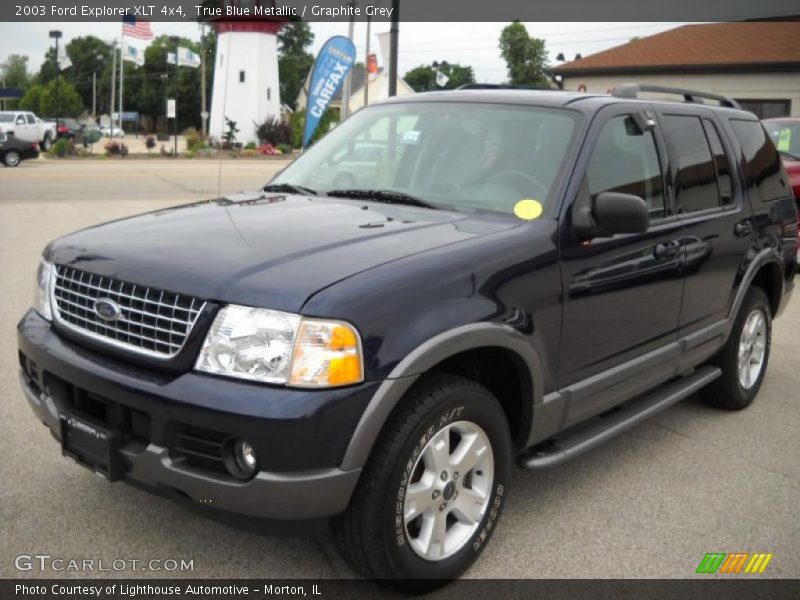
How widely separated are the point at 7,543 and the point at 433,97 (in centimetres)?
298

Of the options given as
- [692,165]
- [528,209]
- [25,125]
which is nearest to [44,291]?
[528,209]

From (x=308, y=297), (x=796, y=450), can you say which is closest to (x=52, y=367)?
(x=308, y=297)

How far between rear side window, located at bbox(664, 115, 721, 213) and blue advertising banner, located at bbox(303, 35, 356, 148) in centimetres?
975

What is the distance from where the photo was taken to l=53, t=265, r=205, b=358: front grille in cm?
284

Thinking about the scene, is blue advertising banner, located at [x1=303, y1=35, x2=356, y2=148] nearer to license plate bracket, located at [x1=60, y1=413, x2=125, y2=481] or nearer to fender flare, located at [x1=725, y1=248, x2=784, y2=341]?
fender flare, located at [x1=725, y1=248, x2=784, y2=341]

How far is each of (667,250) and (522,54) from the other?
173 feet

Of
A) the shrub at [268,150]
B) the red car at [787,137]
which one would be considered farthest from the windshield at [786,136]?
the shrub at [268,150]

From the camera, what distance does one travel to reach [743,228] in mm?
5016

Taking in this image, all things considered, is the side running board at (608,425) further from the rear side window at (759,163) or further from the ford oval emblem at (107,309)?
the ford oval emblem at (107,309)

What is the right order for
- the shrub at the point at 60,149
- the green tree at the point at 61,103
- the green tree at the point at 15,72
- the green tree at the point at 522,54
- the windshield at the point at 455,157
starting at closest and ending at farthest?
Result: the windshield at the point at 455,157 < the shrub at the point at 60,149 < the green tree at the point at 522,54 < the green tree at the point at 61,103 < the green tree at the point at 15,72

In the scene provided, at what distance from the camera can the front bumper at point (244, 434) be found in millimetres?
2627

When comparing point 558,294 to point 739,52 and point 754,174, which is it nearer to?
point 754,174

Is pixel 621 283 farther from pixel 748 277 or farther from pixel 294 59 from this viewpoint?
pixel 294 59

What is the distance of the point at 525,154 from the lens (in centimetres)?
392
